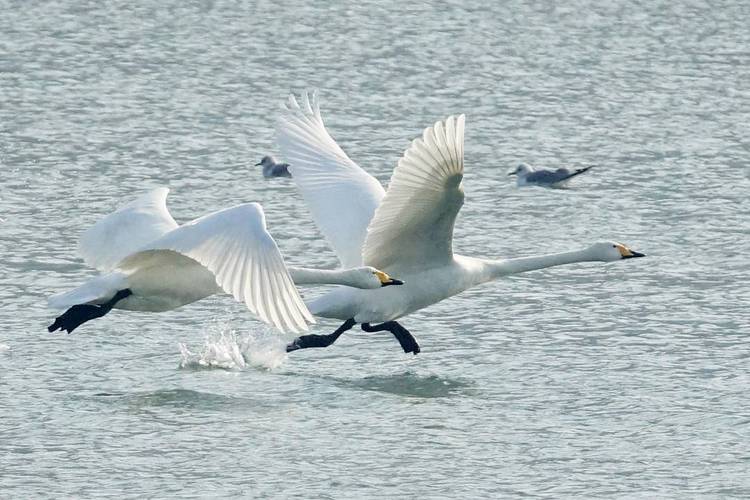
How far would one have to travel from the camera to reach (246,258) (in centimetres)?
920

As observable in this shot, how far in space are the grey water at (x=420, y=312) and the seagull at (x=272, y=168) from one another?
0.19 metres

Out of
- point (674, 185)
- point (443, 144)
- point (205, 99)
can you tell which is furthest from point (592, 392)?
point (205, 99)

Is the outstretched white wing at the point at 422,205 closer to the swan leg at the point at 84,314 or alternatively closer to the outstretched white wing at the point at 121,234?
the outstretched white wing at the point at 121,234

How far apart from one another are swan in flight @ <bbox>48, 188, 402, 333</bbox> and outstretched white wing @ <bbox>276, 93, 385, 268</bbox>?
814 millimetres

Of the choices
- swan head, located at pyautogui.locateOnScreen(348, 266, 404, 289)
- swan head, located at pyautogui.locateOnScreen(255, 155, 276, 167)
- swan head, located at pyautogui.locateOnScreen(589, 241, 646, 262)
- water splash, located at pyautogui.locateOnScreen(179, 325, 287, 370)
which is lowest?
swan head, located at pyautogui.locateOnScreen(255, 155, 276, 167)

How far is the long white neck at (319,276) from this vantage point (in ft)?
33.5

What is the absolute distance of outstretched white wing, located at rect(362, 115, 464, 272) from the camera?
9.73 m

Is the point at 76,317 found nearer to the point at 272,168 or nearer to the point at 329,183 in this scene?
the point at 329,183

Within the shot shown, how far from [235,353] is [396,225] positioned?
120 centimetres

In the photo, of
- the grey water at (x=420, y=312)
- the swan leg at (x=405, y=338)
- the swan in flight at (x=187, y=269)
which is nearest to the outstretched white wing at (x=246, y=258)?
the swan in flight at (x=187, y=269)

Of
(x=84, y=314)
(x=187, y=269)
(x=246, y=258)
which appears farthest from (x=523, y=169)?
(x=246, y=258)

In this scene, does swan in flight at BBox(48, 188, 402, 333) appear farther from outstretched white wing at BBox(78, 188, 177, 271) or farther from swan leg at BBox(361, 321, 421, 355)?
swan leg at BBox(361, 321, 421, 355)

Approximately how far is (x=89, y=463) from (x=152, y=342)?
2391 mm

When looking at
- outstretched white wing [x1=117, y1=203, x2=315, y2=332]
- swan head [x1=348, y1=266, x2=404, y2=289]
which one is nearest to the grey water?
swan head [x1=348, y1=266, x2=404, y2=289]
